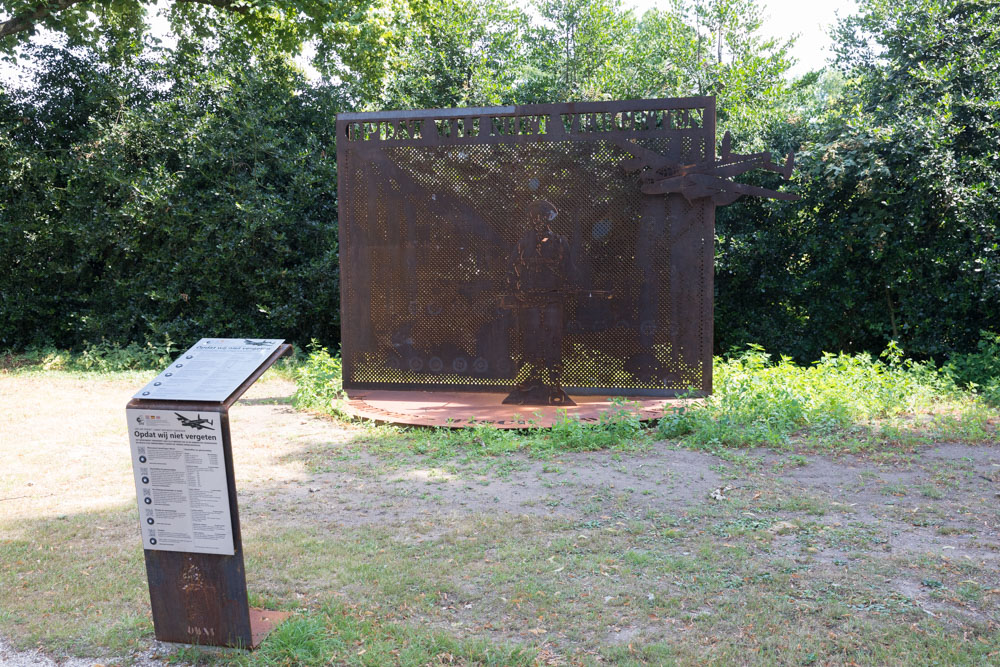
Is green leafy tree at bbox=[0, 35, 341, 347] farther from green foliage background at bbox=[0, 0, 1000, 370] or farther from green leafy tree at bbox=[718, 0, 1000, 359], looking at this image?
green leafy tree at bbox=[718, 0, 1000, 359]

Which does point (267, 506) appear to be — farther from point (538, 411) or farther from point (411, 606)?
Answer: point (538, 411)

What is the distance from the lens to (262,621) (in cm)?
334

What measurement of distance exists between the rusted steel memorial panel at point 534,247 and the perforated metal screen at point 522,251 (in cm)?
1

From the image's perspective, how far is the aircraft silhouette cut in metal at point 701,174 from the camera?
7.33 m

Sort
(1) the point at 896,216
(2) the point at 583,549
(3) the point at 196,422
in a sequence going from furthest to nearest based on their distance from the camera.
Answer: (1) the point at 896,216
(2) the point at 583,549
(3) the point at 196,422

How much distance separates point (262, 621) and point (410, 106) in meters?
10.7

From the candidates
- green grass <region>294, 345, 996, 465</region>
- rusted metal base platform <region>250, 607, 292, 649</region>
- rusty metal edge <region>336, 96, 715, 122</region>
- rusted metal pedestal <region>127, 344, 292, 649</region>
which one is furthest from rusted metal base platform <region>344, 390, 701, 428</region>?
rusted metal pedestal <region>127, 344, 292, 649</region>

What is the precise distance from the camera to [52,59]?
12.8 metres

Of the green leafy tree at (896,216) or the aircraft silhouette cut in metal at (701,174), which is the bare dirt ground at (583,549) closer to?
the aircraft silhouette cut in metal at (701,174)

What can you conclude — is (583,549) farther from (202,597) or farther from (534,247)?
(534,247)

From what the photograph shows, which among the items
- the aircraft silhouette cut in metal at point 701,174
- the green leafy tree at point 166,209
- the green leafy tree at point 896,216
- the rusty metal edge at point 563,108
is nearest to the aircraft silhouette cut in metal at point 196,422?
the rusty metal edge at point 563,108

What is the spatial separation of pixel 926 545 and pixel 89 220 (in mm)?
12007

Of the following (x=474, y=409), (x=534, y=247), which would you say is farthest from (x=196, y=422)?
(x=534, y=247)

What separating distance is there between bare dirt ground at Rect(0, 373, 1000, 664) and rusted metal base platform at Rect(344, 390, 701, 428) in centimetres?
98
